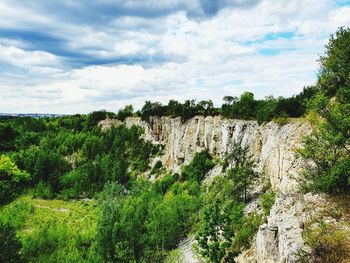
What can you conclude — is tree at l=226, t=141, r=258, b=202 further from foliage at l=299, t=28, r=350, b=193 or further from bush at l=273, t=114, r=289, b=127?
foliage at l=299, t=28, r=350, b=193

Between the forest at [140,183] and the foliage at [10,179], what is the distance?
25cm

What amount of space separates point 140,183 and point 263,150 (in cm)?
3693

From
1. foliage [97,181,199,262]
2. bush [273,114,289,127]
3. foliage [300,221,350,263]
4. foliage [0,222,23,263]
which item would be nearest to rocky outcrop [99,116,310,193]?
bush [273,114,289,127]

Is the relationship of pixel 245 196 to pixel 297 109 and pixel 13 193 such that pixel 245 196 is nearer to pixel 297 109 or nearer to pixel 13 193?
pixel 297 109

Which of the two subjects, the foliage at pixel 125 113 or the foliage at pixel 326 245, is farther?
the foliage at pixel 125 113

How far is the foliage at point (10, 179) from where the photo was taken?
79000 mm

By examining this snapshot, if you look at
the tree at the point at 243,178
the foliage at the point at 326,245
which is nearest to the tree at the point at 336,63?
the foliage at the point at 326,245

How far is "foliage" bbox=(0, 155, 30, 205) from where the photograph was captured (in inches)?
3110

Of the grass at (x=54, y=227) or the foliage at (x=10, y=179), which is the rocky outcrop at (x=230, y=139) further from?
the foliage at (x=10, y=179)

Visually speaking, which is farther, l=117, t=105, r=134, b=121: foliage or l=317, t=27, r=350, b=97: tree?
l=117, t=105, r=134, b=121: foliage

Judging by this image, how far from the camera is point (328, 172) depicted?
19422 mm

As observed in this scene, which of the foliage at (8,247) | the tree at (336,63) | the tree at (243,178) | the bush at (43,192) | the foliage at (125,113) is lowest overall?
the bush at (43,192)

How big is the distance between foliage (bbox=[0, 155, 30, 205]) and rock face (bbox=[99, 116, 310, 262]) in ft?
98.9

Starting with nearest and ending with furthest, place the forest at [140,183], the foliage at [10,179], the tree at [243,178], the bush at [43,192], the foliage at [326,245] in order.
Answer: the foliage at [326,245], the forest at [140,183], the tree at [243,178], the foliage at [10,179], the bush at [43,192]
